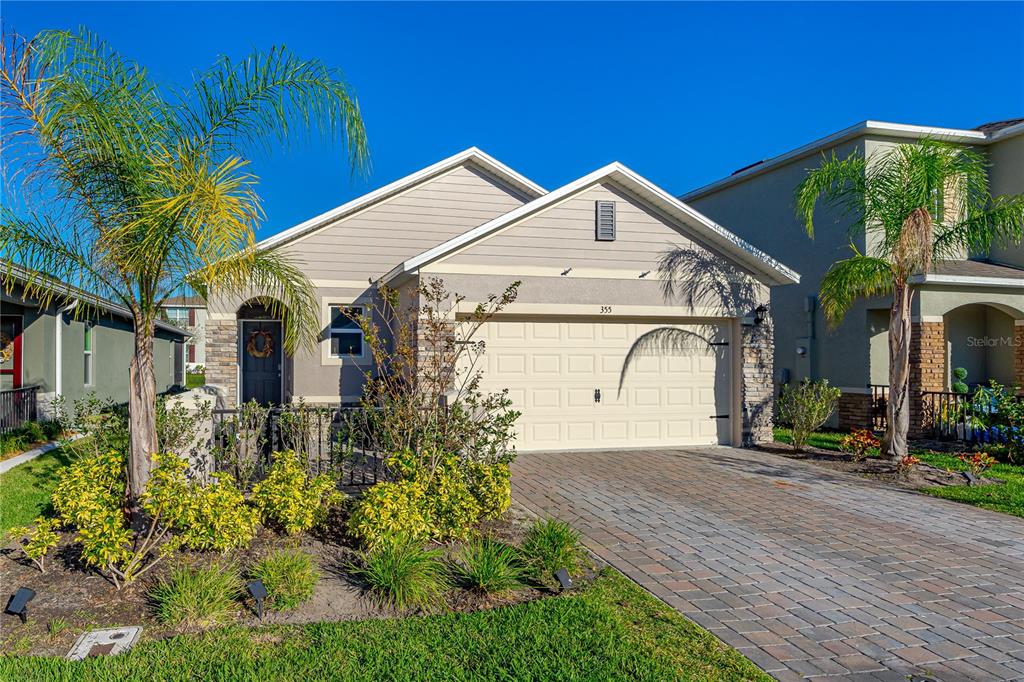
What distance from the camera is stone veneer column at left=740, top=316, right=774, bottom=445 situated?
12.8 meters

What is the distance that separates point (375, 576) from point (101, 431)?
577cm

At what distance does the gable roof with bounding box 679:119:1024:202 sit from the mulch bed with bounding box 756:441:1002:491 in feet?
23.4

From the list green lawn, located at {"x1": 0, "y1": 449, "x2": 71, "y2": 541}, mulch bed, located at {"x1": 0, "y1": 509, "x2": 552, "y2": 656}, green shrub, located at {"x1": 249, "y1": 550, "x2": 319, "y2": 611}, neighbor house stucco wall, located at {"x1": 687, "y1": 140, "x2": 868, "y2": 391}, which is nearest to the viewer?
mulch bed, located at {"x1": 0, "y1": 509, "x2": 552, "y2": 656}

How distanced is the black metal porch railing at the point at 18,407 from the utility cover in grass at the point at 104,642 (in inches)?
371

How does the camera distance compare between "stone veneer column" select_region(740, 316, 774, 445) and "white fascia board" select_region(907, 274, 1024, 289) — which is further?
"white fascia board" select_region(907, 274, 1024, 289)

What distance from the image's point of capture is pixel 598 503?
8.26m

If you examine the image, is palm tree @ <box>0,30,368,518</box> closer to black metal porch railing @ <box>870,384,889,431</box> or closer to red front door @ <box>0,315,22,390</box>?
red front door @ <box>0,315,22,390</box>

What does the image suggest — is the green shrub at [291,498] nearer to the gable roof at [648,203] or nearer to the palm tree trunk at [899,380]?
the gable roof at [648,203]

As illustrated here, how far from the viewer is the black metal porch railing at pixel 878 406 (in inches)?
594

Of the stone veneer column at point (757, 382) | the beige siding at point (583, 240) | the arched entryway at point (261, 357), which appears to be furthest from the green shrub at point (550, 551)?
the arched entryway at point (261, 357)

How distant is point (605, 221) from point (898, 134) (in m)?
8.07

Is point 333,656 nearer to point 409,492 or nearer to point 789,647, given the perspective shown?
point 409,492

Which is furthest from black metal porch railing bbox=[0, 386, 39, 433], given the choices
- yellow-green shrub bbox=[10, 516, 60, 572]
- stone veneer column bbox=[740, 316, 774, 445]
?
stone veneer column bbox=[740, 316, 774, 445]

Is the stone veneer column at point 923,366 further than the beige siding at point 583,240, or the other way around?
the stone veneer column at point 923,366
